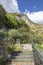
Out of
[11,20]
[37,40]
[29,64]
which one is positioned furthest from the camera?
[11,20]

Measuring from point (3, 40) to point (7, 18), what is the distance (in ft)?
44.1

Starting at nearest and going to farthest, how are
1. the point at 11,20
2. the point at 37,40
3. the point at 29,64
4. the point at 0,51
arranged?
1. the point at 0,51
2. the point at 29,64
3. the point at 37,40
4. the point at 11,20

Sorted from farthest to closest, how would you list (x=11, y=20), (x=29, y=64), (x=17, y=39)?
(x=11, y=20) → (x=17, y=39) → (x=29, y=64)

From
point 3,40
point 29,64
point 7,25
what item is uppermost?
point 7,25

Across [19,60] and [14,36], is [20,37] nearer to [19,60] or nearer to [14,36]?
[14,36]

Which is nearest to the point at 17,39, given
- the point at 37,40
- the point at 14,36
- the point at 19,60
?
the point at 14,36

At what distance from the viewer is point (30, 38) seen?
2253 centimetres

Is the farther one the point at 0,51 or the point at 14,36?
the point at 14,36

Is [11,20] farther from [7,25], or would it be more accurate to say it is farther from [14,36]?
[14,36]

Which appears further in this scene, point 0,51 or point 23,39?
point 23,39

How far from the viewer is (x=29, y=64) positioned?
1159 cm

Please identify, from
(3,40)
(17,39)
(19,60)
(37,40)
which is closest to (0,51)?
(3,40)

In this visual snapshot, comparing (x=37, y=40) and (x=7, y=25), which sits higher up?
(x=7, y=25)

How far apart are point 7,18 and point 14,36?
3048mm
